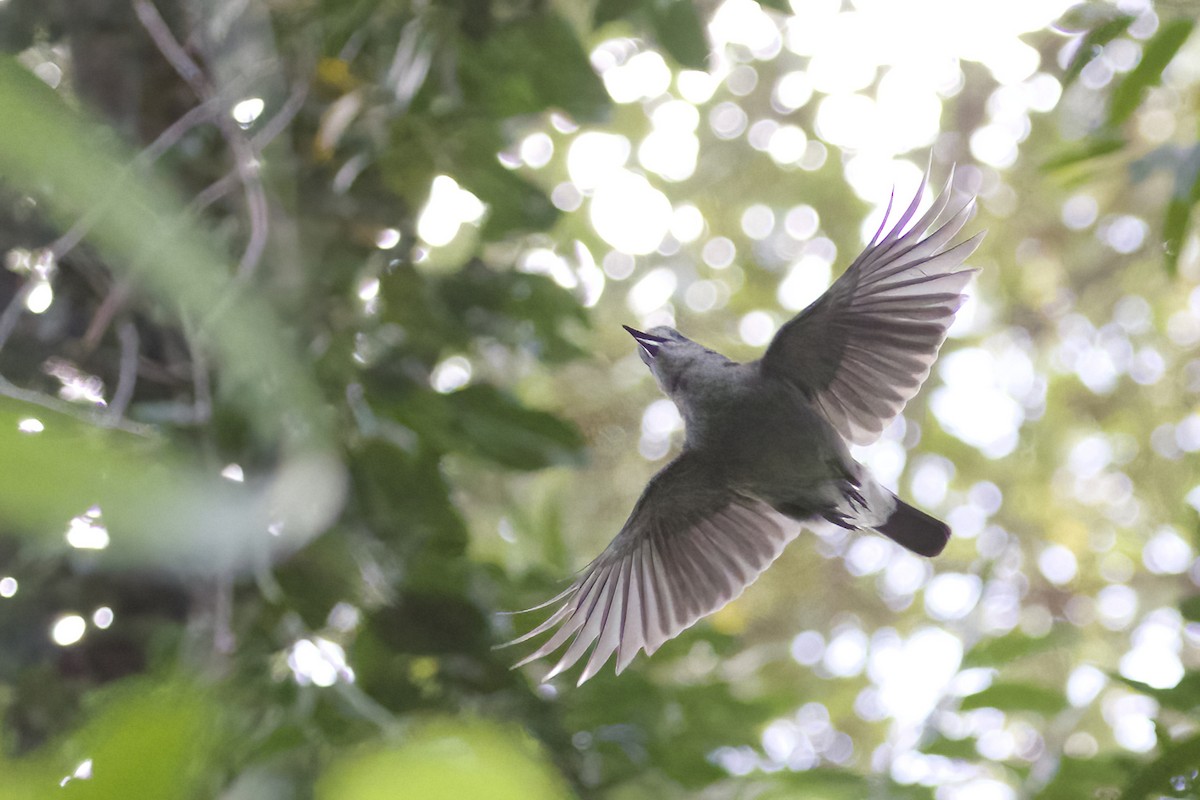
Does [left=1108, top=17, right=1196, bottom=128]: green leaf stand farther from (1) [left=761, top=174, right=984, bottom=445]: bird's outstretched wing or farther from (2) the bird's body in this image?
(2) the bird's body

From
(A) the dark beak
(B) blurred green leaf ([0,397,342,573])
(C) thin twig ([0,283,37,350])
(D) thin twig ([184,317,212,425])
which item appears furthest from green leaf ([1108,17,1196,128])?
(C) thin twig ([0,283,37,350])

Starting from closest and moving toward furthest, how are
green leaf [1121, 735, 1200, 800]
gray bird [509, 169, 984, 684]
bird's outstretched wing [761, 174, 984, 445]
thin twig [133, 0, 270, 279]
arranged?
green leaf [1121, 735, 1200, 800] → bird's outstretched wing [761, 174, 984, 445] → gray bird [509, 169, 984, 684] → thin twig [133, 0, 270, 279]

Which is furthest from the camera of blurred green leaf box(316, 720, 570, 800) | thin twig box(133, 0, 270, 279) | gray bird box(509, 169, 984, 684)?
thin twig box(133, 0, 270, 279)

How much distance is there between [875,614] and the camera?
3967 millimetres

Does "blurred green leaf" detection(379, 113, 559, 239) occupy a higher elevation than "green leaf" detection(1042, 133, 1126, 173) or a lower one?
lower

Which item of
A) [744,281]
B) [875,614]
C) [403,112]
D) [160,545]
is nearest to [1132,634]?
[875,614]

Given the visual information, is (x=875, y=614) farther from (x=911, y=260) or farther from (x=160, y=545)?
(x=160, y=545)

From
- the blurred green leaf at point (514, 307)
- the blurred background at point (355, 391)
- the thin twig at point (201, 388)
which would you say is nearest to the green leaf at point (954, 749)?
the blurred background at point (355, 391)

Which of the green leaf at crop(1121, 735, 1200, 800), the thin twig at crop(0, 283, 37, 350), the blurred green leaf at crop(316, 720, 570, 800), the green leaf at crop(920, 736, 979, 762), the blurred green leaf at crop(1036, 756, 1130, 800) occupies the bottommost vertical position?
the green leaf at crop(920, 736, 979, 762)

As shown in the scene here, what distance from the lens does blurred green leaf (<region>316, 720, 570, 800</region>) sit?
30cm

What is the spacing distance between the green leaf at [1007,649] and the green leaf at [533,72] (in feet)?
3.71

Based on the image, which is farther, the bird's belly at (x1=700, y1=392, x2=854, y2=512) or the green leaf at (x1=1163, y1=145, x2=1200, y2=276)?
the bird's belly at (x1=700, y1=392, x2=854, y2=512)

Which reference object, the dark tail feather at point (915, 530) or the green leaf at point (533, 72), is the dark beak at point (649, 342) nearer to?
the dark tail feather at point (915, 530)

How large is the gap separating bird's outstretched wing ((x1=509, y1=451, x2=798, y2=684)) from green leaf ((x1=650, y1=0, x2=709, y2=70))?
2.24ft
